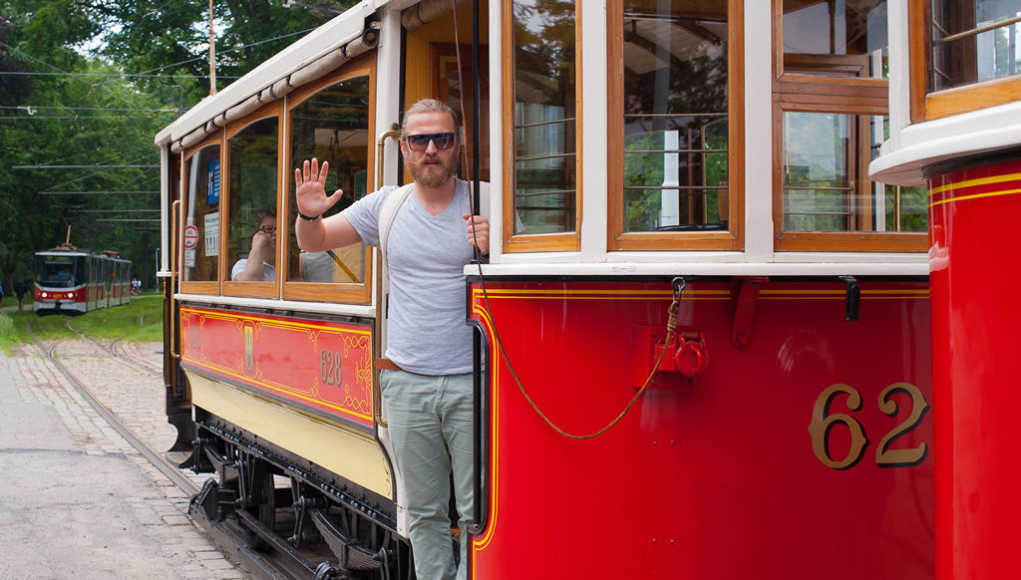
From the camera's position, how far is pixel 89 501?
8.12 meters

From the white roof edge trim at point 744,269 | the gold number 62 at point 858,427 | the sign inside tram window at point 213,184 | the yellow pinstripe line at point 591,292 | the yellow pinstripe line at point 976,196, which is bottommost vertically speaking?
the gold number 62 at point 858,427

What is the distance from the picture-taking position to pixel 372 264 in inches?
174

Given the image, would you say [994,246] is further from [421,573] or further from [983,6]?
[421,573]

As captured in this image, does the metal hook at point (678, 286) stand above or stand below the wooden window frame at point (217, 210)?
below

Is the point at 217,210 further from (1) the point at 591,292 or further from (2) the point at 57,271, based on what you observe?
(2) the point at 57,271

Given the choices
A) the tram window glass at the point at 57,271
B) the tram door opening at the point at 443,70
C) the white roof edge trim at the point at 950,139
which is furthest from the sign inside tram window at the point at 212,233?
the tram window glass at the point at 57,271

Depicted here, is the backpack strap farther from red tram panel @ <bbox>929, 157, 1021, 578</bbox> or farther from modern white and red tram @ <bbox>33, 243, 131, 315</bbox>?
modern white and red tram @ <bbox>33, 243, 131, 315</bbox>

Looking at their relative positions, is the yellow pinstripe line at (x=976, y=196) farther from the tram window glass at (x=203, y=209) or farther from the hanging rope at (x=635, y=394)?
the tram window glass at (x=203, y=209)

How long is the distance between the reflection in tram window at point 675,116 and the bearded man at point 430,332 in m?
0.70

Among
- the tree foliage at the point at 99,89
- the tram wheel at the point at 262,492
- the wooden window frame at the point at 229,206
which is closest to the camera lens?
the wooden window frame at the point at 229,206

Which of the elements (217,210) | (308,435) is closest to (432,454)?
(308,435)

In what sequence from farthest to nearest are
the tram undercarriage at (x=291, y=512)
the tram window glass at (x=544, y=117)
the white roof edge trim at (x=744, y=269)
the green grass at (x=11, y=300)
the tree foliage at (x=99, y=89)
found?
the green grass at (x=11, y=300) < the tree foliage at (x=99, y=89) < the tram undercarriage at (x=291, y=512) < the tram window glass at (x=544, y=117) < the white roof edge trim at (x=744, y=269)

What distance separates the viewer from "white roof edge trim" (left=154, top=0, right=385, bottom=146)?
174 inches

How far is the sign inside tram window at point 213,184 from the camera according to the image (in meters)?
6.82
